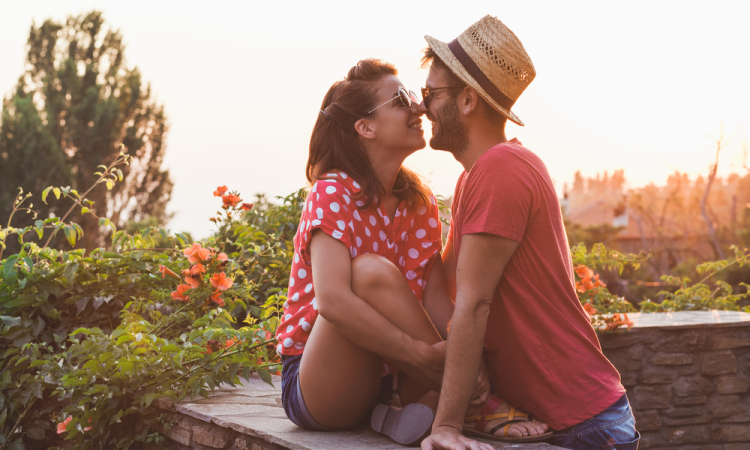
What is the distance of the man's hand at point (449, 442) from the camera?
1.29 m

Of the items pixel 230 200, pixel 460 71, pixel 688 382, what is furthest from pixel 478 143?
pixel 688 382

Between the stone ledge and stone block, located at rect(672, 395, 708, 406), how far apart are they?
242 centimetres

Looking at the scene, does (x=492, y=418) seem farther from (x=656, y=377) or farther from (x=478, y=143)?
(x=656, y=377)

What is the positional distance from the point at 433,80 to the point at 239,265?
1.88m

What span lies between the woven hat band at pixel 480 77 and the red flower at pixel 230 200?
215 cm

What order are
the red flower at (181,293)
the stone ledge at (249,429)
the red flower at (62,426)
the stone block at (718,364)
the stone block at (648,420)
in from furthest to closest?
the stone block at (718,364) → the stone block at (648,420) → the red flower at (181,293) → the red flower at (62,426) → the stone ledge at (249,429)

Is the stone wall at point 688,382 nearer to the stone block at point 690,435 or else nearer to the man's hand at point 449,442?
the stone block at point 690,435

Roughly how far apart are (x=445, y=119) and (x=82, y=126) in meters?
23.8

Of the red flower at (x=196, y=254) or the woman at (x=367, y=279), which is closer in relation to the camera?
the woman at (x=367, y=279)

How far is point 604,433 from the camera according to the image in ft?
4.61

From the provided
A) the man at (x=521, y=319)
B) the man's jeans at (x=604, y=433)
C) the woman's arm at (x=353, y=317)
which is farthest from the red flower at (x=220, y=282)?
the man's jeans at (x=604, y=433)

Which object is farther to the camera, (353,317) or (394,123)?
(394,123)

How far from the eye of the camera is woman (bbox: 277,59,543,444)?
1.45m

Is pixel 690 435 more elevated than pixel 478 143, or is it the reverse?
pixel 478 143
